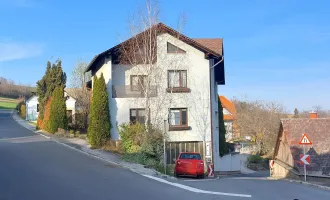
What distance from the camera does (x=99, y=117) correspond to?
1154 inches

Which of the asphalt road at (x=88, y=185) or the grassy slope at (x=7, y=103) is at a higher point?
the grassy slope at (x=7, y=103)

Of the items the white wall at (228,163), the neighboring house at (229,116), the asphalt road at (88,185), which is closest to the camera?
the asphalt road at (88,185)

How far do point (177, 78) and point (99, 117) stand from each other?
675 centimetres

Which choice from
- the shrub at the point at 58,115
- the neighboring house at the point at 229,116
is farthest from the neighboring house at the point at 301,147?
the neighboring house at the point at 229,116

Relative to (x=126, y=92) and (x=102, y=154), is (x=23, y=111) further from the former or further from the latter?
(x=102, y=154)

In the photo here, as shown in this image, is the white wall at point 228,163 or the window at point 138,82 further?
the white wall at point 228,163

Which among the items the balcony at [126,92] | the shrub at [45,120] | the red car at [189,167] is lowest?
the red car at [189,167]

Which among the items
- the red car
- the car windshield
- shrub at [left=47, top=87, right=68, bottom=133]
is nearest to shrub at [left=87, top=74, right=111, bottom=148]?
the car windshield

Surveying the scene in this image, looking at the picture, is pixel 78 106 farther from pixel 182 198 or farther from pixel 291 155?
pixel 182 198

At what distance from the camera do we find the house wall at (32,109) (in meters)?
64.2

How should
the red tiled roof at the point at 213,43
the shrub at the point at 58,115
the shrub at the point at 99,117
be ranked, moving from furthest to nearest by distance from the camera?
the shrub at the point at 58,115 < the red tiled roof at the point at 213,43 < the shrub at the point at 99,117

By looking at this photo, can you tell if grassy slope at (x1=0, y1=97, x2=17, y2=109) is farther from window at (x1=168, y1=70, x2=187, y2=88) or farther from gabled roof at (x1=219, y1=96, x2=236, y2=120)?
window at (x1=168, y1=70, x2=187, y2=88)

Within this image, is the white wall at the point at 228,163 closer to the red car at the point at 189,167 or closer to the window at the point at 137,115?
the window at the point at 137,115

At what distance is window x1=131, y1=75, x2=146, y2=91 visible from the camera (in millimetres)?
30933
